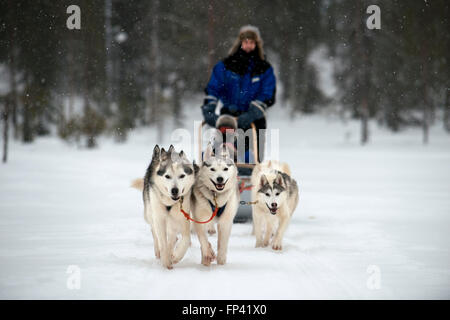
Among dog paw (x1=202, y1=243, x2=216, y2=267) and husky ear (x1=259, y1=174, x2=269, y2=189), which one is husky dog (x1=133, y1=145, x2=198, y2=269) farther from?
husky ear (x1=259, y1=174, x2=269, y2=189)

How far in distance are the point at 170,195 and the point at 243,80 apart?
2.63 m

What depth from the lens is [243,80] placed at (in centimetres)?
506

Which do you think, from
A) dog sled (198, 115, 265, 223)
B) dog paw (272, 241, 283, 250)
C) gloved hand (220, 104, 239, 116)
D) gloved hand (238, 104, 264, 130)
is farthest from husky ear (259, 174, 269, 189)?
gloved hand (220, 104, 239, 116)

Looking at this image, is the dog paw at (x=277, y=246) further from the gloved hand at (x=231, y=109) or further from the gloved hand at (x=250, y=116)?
the gloved hand at (x=231, y=109)

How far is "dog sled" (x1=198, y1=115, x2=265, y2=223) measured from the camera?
4566 mm

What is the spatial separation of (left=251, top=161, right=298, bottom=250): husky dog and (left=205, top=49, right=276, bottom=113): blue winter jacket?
3.86 feet

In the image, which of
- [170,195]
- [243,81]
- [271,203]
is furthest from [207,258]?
[243,81]

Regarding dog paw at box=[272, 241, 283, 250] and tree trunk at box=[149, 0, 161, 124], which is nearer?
dog paw at box=[272, 241, 283, 250]

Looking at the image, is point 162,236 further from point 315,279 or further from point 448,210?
point 448,210

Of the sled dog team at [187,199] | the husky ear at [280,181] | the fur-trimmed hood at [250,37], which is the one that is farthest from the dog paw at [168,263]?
the fur-trimmed hood at [250,37]

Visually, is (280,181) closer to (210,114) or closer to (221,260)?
(221,260)

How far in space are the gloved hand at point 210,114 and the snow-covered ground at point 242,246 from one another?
1.35 metres

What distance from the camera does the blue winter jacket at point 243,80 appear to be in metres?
5.00
